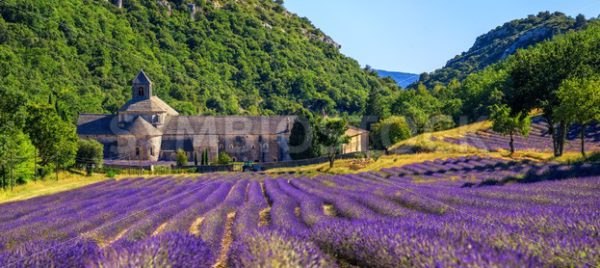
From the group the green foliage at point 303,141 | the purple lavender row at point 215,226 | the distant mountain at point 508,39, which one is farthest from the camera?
the distant mountain at point 508,39

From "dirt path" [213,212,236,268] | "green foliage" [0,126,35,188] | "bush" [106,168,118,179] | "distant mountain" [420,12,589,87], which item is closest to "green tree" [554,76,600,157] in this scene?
"dirt path" [213,212,236,268]

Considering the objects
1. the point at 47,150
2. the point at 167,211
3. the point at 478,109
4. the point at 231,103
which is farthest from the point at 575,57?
the point at 231,103

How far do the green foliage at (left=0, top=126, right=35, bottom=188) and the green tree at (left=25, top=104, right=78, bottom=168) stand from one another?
63.0 inches

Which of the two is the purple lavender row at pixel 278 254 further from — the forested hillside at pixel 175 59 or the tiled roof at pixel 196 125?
the forested hillside at pixel 175 59

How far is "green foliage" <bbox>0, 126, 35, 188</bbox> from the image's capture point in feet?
89.5

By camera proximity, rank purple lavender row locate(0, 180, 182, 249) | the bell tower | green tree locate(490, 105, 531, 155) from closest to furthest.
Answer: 1. purple lavender row locate(0, 180, 182, 249)
2. green tree locate(490, 105, 531, 155)
3. the bell tower

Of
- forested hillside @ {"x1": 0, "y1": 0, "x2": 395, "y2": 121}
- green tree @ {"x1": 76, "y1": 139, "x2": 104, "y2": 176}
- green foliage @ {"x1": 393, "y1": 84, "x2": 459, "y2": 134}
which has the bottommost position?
green tree @ {"x1": 76, "y1": 139, "x2": 104, "y2": 176}

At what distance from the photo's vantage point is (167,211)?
11.8 m

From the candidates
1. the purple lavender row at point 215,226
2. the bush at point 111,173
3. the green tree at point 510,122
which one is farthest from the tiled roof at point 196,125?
the purple lavender row at point 215,226

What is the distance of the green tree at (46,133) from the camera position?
33875 millimetres

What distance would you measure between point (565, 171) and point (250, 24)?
152 metres

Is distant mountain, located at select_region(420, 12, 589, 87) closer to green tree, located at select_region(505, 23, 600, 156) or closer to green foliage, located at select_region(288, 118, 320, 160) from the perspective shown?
green foliage, located at select_region(288, 118, 320, 160)

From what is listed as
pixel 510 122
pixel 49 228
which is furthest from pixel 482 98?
pixel 49 228

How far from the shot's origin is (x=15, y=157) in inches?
1108
